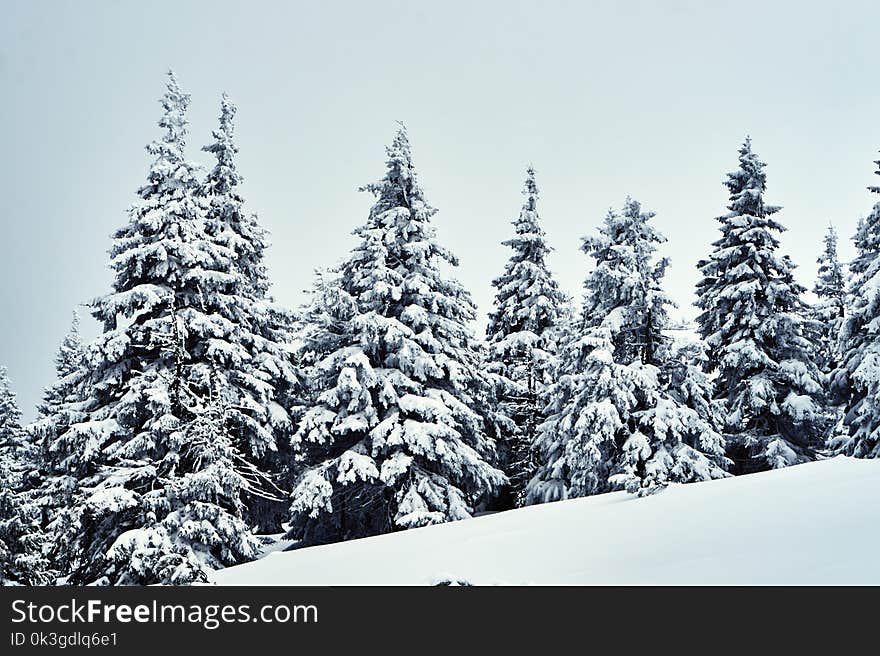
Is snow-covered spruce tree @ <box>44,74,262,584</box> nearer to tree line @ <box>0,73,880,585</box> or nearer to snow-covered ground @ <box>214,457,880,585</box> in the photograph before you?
tree line @ <box>0,73,880,585</box>

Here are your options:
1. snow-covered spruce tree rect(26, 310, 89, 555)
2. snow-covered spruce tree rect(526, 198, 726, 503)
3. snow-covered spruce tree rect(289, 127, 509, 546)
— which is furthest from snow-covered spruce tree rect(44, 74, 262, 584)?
snow-covered spruce tree rect(526, 198, 726, 503)

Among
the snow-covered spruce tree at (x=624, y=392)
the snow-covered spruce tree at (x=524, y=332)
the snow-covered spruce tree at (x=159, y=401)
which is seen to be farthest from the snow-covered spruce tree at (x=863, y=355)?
the snow-covered spruce tree at (x=159, y=401)

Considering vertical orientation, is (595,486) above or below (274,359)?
below

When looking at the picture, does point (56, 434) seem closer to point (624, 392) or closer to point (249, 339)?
point (249, 339)

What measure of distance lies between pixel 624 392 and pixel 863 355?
6.71 meters

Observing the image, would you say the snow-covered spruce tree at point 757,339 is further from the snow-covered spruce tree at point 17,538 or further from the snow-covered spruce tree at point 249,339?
the snow-covered spruce tree at point 17,538

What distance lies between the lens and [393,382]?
16094 millimetres

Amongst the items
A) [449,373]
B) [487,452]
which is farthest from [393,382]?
[487,452]

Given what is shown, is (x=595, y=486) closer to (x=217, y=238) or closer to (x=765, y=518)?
(x=765, y=518)

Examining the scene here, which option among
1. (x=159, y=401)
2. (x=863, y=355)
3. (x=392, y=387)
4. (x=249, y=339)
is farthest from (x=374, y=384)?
(x=863, y=355)

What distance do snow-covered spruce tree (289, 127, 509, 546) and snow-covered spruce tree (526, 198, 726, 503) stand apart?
2443 millimetres
